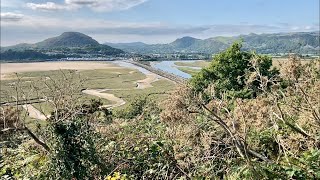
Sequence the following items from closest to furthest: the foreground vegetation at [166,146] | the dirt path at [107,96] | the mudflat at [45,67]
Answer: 1. the foreground vegetation at [166,146]
2. the dirt path at [107,96]
3. the mudflat at [45,67]

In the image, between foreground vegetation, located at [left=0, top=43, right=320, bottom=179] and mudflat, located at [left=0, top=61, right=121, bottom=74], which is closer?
foreground vegetation, located at [left=0, top=43, right=320, bottom=179]

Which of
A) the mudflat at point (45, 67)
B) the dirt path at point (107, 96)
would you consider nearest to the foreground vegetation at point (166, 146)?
the dirt path at point (107, 96)

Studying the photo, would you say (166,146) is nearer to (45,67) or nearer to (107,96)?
(107,96)

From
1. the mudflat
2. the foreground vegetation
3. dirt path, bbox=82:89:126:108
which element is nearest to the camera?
the foreground vegetation

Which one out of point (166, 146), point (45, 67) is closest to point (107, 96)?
point (45, 67)

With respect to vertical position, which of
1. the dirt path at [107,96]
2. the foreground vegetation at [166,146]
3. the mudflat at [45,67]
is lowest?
the dirt path at [107,96]

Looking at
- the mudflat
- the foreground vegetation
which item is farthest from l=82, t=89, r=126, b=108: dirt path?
the foreground vegetation

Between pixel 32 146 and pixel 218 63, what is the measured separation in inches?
666

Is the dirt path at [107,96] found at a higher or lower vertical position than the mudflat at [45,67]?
lower

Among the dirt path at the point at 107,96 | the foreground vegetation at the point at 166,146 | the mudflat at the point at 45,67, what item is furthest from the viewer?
the mudflat at the point at 45,67

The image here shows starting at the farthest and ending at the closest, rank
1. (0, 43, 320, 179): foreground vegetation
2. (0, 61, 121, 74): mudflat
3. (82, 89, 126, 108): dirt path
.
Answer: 1. (0, 61, 121, 74): mudflat
2. (82, 89, 126, 108): dirt path
3. (0, 43, 320, 179): foreground vegetation

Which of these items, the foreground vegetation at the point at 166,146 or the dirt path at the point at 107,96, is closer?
the foreground vegetation at the point at 166,146

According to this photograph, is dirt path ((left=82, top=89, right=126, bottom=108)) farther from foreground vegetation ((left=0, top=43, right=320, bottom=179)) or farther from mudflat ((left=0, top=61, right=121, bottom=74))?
foreground vegetation ((left=0, top=43, right=320, bottom=179))

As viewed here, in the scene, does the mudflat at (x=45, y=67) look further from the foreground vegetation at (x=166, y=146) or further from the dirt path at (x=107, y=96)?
the foreground vegetation at (x=166, y=146)
